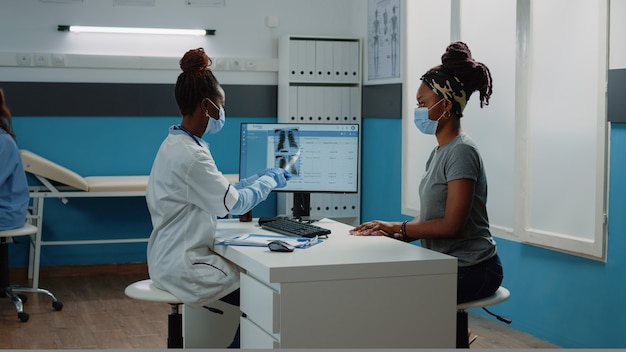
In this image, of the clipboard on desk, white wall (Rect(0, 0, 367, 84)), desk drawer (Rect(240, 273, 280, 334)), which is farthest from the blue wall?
desk drawer (Rect(240, 273, 280, 334))

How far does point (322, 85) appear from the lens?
5.81 m

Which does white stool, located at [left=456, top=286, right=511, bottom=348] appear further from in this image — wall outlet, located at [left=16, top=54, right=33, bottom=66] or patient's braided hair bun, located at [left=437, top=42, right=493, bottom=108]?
wall outlet, located at [left=16, top=54, right=33, bottom=66]

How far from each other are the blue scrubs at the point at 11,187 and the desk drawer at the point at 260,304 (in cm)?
230

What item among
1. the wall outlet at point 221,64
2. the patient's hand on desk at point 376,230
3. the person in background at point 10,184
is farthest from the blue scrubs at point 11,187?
the patient's hand on desk at point 376,230

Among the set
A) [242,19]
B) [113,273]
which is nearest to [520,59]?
[242,19]

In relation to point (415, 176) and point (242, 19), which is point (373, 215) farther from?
point (242, 19)

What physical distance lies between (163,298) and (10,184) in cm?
215

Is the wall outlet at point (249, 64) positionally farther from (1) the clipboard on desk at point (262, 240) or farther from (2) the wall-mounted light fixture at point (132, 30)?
(1) the clipboard on desk at point (262, 240)

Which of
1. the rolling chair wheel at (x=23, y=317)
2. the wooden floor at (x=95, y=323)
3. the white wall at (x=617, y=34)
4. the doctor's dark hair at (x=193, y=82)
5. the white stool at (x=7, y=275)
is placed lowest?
the wooden floor at (x=95, y=323)

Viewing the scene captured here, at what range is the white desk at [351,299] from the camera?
7.41 ft

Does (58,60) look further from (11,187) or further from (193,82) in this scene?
(193,82)

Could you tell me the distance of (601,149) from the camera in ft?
11.4

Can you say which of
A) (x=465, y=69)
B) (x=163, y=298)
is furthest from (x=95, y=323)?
(x=465, y=69)

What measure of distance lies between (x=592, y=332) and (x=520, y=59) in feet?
4.28
